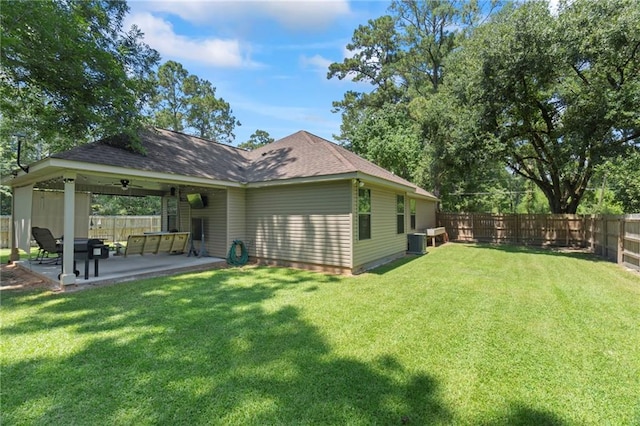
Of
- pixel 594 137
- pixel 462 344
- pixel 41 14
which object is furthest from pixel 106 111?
pixel 594 137

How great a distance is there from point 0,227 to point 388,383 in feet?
55.4

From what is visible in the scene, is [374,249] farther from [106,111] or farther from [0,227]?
[0,227]

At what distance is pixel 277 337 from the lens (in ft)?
12.3

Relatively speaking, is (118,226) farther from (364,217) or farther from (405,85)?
(405,85)

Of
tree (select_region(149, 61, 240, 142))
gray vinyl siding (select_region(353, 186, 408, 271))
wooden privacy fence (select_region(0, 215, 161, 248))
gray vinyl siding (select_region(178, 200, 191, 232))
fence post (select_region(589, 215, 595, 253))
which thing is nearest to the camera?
gray vinyl siding (select_region(353, 186, 408, 271))

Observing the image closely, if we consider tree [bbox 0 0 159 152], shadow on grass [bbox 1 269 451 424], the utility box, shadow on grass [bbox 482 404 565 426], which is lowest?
shadow on grass [bbox 482 404 565 426]

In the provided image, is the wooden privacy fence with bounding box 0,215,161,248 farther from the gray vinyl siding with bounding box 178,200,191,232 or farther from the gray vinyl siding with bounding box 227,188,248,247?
the gray vinyl siding with bounding box 227,188,248,247

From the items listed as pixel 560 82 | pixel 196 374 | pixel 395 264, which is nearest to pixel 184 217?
pixel 395 264

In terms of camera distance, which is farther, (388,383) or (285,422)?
(388,383)

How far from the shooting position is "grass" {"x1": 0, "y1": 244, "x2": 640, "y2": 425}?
7.89ft

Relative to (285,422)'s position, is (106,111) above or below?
above

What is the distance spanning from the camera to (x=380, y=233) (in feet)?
29.8

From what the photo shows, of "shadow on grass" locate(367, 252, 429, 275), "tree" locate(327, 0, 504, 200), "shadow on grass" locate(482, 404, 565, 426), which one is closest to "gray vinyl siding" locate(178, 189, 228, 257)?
"shadow on grass" locate(367, 252, 429, 275)

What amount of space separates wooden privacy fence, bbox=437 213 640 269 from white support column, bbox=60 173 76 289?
12966 mm
